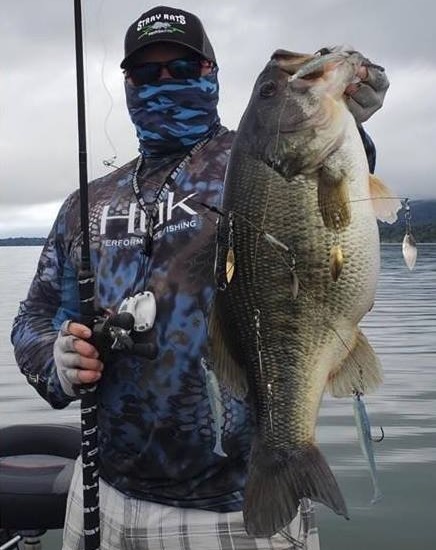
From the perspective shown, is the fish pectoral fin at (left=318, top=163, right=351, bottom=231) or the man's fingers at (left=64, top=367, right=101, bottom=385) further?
the man's fingers at (left=64, top=367, right=101, bottom=385)

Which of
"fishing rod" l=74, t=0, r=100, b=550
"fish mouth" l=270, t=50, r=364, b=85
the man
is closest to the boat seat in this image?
the man

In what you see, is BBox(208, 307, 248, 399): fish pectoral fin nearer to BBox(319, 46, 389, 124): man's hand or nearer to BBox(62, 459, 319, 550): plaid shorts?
BBox(62, 459, 319, 550): plaid shorts

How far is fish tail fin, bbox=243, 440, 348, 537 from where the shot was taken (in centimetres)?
242

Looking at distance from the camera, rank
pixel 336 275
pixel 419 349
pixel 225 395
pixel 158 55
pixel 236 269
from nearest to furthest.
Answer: pixel 336 275
pixel 236 269
pixel 225 395
pixel 158 55
pixel 419 349

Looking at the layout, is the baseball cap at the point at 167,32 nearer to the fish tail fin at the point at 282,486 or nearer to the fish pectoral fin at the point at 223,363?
the fish pectoral fin at the point at 223,363

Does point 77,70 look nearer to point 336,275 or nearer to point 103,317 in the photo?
point 103,317

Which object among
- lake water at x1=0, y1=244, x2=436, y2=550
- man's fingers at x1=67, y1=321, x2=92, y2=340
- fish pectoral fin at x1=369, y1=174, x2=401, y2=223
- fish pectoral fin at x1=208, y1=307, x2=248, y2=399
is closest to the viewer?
fish pectoral fin at x1=369, y1=174, x2=401, y2=223

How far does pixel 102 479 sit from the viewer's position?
3.03 m

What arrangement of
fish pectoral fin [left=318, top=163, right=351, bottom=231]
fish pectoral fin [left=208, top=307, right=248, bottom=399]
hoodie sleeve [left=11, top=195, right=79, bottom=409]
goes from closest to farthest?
fish pectoral fin [left=318, top=163, right=351, bottom=231] → fish pectoral fin [left=208, top=307, right=248, bottom=399] → hoodie sleeve [left=11, top=195, right=79, bottom=409]

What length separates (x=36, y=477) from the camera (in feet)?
14.2

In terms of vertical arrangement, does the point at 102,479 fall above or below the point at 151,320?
below

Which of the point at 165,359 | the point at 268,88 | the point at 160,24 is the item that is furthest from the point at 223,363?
the point at 160,24

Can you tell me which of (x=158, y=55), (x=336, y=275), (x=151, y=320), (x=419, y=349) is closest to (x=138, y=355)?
(x=151, y=320)

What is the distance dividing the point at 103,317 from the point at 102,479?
64 cm
